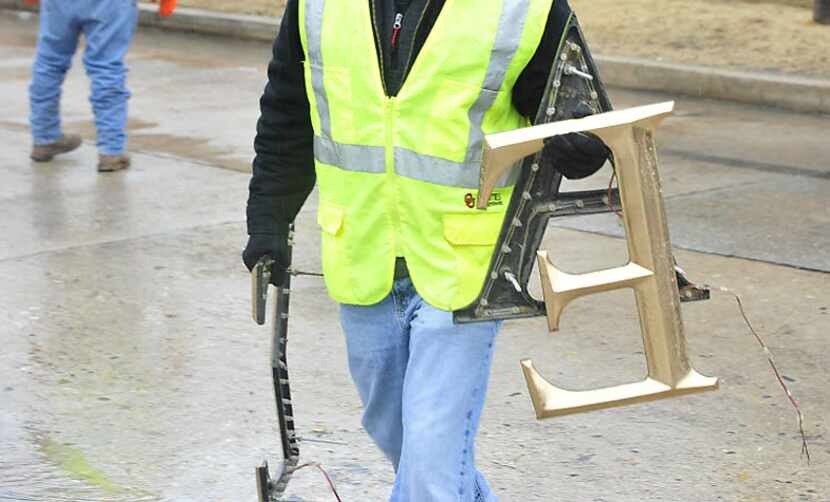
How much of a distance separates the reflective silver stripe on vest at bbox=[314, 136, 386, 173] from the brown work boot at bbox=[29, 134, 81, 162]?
19.2 feet

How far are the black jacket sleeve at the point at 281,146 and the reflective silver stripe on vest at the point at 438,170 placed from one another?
422mm

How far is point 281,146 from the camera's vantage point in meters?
3.52

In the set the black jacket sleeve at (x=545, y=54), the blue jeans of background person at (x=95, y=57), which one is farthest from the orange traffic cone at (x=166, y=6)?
the black jacket sleeve at (x=545, y=54)

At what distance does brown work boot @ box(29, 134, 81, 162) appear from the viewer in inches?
349

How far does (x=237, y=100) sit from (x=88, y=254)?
14.2ft

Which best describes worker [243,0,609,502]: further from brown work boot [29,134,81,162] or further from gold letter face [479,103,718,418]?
brown work boot [29,134,81,162]

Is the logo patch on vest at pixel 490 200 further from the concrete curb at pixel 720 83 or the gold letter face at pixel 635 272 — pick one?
the concrete curb at pixel 720 83

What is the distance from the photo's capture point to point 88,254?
6.93 meters

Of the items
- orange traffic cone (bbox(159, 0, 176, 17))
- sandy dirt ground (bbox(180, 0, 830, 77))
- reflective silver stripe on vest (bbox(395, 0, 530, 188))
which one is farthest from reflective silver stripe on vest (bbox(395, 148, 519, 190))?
sandy dirt ground (bbox(180, 0, 830, 77))

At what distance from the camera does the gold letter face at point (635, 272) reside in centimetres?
285

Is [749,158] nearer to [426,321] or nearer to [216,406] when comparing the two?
[216,406]

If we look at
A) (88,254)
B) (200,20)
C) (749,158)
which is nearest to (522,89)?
(88,254)

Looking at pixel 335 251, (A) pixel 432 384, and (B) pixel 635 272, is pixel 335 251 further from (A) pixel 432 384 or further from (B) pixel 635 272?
(B) pixel 635 272

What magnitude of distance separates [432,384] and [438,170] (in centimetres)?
43
